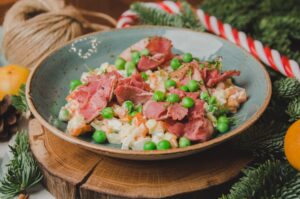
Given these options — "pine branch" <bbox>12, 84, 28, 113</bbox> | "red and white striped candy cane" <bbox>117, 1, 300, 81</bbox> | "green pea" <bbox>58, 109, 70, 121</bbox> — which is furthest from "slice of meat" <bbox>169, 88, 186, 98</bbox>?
"pine branch" <bbox>12, 84, 28, 113</bbox>

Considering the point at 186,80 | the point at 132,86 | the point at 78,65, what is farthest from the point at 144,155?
the point at 78,65

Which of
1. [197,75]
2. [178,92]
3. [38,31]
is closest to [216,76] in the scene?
[197,75]

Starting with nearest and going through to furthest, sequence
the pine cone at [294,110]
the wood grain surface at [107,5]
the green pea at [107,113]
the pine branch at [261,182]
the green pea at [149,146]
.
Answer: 1. the pine branch at [261,182]
2. the green pea at [149,146]
3. the green pea at [107,113]
4. the pine cone at [294,110]
5. the wood grain surface at [107,5]

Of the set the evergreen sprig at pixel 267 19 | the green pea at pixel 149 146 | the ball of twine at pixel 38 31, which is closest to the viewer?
the green pea at pixel 149 146

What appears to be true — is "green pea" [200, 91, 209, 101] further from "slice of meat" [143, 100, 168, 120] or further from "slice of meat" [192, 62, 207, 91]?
"slice of meat" [143, 100, 168, 120]

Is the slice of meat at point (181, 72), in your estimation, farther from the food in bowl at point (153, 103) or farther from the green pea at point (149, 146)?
the green pea at point (149, 146)

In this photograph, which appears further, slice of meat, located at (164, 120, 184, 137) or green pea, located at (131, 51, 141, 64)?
green pea, located at (131, 51, 141, 64)

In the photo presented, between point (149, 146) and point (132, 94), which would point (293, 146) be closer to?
point (149, 146)

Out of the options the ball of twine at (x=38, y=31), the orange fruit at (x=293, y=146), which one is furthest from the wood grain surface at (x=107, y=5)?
the orange fruit at (x=293, y=146)
